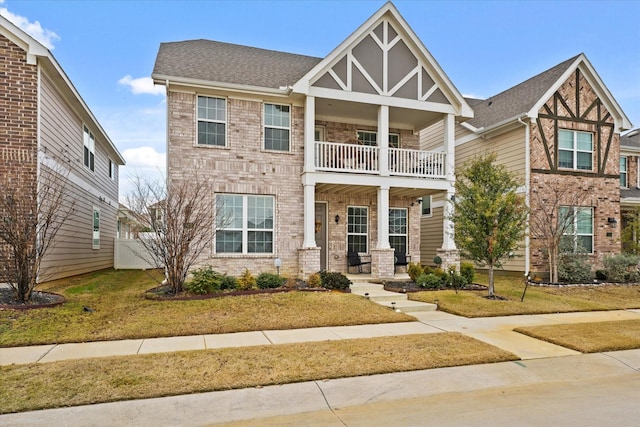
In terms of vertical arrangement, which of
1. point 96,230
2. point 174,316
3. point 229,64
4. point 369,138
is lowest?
point 174,316

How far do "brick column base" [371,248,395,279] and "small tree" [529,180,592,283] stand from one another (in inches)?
206

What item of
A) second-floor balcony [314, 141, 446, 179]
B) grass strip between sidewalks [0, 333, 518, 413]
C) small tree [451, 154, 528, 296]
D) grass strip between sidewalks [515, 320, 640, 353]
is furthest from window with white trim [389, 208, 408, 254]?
grass strip between sidewalks [0, 333, 518, 413]

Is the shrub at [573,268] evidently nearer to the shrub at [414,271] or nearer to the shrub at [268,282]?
the shrub at [414,271]

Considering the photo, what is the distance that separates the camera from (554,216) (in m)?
16.0

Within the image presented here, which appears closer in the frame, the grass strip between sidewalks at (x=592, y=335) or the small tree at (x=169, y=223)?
the grass strip between sidewalks at (x=592, y=335)

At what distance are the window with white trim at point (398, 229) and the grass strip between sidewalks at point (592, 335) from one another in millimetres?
7572

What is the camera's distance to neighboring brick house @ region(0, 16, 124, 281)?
34.9 feet

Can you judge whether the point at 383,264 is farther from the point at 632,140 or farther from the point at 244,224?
the point at 632,140

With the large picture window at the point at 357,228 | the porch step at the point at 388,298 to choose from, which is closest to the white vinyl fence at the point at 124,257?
the large picture window at the point at 357,228

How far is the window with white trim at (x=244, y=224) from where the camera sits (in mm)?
12945

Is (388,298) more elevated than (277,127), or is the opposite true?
(277,127)

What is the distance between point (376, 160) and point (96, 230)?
40.0 ft

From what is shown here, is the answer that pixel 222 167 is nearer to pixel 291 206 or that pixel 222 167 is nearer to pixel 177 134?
pixel 177 134

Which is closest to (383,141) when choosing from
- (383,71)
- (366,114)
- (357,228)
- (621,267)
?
(366,114)
